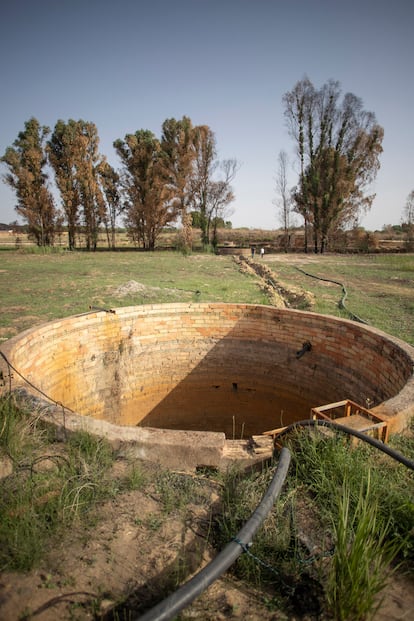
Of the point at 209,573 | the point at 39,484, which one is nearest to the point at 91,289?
the point at 39,484

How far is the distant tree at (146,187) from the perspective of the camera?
23.8m

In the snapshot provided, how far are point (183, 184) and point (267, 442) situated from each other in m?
24.8

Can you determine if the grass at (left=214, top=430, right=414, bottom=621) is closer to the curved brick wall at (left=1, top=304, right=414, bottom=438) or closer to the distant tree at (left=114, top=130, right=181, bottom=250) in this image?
the curved brick wall at (left=1, top=304, right=414, bottom=438)

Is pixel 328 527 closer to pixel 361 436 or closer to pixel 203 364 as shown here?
pixel 361 436

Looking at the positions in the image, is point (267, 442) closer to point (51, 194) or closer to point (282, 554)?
point (282, 554)

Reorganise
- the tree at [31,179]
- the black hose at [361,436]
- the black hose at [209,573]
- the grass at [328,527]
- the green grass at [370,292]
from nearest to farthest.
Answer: the black hose at [209,573], the grass at [328,527], the black hose at [361,436], the green grass at [370,292], the tree at [31,179]

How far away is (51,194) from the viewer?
77.0ft

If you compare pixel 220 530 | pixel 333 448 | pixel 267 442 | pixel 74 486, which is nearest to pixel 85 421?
pixel 74 486

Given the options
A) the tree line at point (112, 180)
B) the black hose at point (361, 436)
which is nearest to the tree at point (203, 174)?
the tree line at point (112, 180)

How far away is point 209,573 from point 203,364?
505cm

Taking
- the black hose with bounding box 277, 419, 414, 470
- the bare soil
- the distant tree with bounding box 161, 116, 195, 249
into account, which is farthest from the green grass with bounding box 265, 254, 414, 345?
the distant tree with bounding box 161, 116, 195, 249

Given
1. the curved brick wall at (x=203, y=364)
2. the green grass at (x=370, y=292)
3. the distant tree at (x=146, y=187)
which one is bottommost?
the curved brick wall at (x=203, y=364)

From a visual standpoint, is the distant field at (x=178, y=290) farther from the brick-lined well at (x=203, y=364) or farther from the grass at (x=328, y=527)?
the grass at (x=328, y=527)

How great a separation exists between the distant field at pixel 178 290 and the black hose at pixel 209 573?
4.65m
